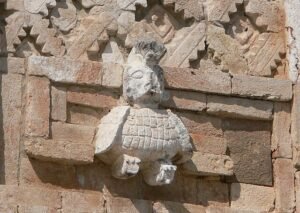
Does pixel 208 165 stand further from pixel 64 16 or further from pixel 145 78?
pixel 64 16

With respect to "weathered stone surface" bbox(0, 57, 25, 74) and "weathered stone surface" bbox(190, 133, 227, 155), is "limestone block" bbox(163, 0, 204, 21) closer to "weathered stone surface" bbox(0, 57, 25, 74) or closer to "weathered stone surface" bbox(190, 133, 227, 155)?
"weathered stone surface" bbox(190, 133, 227, 155)

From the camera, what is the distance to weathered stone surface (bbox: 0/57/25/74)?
11.1 meters

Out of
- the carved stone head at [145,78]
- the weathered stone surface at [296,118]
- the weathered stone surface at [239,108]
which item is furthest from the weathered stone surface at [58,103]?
the weathered stone surface at [296,118]

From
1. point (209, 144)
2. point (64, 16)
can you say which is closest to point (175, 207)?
point (209, 144)

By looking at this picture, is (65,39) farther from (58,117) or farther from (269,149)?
(269,149)

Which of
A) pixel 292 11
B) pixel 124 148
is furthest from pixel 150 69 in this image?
pixel 292 11

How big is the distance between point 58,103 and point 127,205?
85 centimetres

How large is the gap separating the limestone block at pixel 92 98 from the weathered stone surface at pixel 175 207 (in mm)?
769

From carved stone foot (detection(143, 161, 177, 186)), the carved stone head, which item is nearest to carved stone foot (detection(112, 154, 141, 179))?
carved stone foot (detection(143, 161, 177, 186))

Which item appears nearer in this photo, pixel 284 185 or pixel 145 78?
pixel 145 78

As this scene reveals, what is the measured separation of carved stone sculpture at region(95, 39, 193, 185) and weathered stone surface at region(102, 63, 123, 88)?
0.15 feet

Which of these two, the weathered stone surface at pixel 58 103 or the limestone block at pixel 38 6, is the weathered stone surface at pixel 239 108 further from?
the limestone block at pixel 38 6

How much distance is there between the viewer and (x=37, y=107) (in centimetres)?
1105

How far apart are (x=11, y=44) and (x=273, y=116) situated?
2021 mm
